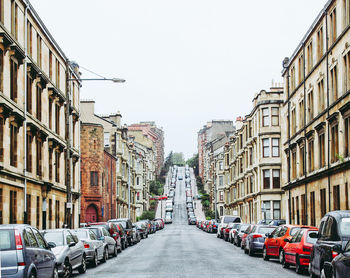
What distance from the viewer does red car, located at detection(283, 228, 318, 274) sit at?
2045 cm

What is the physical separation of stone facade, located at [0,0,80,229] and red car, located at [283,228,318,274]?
438 inches

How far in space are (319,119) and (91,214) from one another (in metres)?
29.7

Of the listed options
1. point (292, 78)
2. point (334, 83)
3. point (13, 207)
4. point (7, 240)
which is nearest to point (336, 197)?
point (334, 83)

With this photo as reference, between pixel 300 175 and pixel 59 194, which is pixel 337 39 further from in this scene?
pixel 59 194

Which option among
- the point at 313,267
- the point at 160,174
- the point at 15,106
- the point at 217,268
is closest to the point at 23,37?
the point at 15,106

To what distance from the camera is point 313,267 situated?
55.7ft

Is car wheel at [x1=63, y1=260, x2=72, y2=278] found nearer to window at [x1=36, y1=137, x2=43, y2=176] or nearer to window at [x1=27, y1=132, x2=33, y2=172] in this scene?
window at [x1=27, y1=132, x2=33, y2=172]

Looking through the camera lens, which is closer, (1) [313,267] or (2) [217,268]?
(1) [313,267]

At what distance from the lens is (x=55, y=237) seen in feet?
66.7

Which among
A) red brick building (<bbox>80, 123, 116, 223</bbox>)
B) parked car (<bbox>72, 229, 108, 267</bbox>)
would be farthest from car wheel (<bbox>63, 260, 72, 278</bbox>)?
red brick building (<bbox>80, 123, 116, 223</bbox>)

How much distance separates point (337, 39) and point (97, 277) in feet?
65.4

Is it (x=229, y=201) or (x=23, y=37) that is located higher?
(x=23, y=37)

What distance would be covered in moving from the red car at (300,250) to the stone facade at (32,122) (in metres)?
11.1

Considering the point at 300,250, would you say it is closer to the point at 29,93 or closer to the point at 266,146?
the point at 29,93
